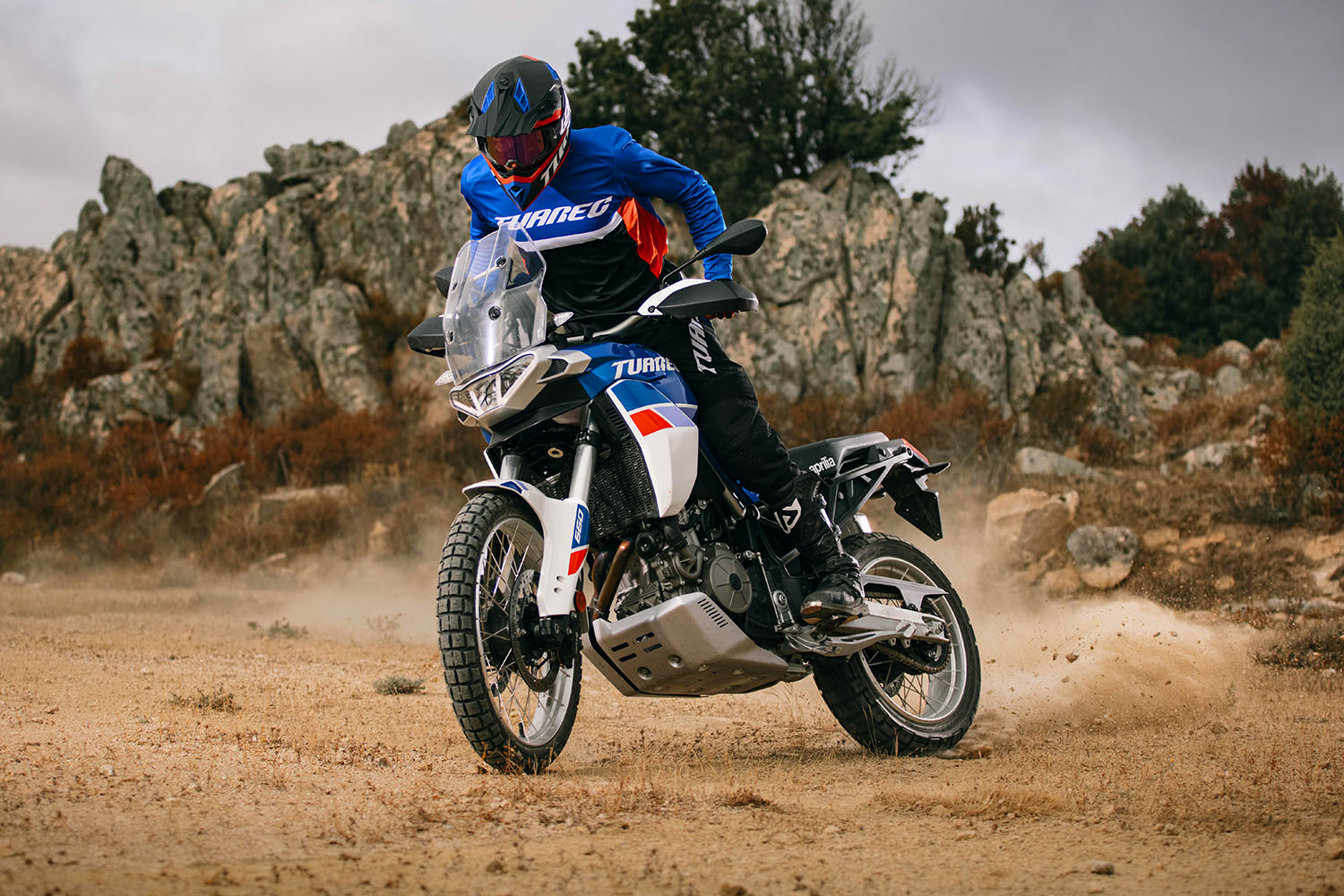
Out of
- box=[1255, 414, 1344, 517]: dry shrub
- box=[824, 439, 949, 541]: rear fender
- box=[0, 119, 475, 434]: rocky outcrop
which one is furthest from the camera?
box=[0, 119, 475, 434]: rocky outcrop

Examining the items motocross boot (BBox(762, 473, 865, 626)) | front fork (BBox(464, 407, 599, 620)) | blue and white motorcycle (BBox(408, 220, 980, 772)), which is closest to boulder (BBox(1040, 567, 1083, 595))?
motocross boot (BBox(762, 473, 865, 626))

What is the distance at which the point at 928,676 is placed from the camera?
6094mm

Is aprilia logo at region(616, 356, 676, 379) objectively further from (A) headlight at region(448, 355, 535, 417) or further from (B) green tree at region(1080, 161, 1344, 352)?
(B) green tree at region(1080, 161, 1344, 352)

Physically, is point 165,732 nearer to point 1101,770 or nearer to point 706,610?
point 706,610

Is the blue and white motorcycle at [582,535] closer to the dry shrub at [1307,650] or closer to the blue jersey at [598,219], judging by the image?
the blue jersey at [598,219]

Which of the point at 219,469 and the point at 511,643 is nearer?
the point at 511,643

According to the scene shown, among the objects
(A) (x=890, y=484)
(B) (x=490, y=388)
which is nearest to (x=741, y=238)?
(B) (x=490, y=388)

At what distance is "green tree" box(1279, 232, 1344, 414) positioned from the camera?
1382 centimetres

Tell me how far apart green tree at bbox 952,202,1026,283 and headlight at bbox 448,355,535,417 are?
68.9 feet

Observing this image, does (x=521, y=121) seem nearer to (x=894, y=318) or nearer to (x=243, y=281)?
(x=894, y=318)

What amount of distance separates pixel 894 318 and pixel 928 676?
1737 centimetres

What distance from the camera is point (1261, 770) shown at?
175 inches

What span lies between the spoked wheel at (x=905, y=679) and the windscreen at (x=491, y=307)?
2.14m

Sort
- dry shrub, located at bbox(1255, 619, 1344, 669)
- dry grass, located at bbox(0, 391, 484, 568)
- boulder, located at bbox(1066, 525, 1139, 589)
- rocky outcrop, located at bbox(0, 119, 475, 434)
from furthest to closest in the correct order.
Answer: rocky outcrop, located at bbox(0, 119, 475, 434) → dry grass, located at bbox(0, 391, 484, 568) → boulder, located at bbox(1066, 525, 1139, 589) → dry shrub, located at bbox(1255, 619, 1344, 669)
